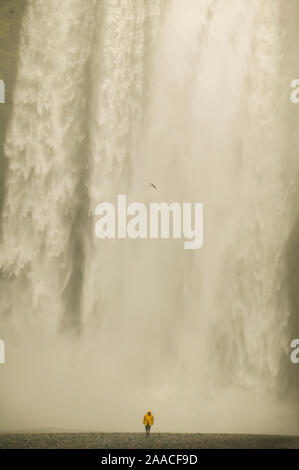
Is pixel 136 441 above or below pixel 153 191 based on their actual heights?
below

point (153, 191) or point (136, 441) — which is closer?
point (136, 441)

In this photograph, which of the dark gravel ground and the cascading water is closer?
the dark gravel ground

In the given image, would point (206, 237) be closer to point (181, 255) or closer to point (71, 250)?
point (181, 255)

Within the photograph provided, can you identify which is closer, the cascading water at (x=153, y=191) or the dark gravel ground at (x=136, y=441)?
the dark gravel ground at (x=136, y=441)

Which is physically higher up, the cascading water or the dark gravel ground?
the cascading water
